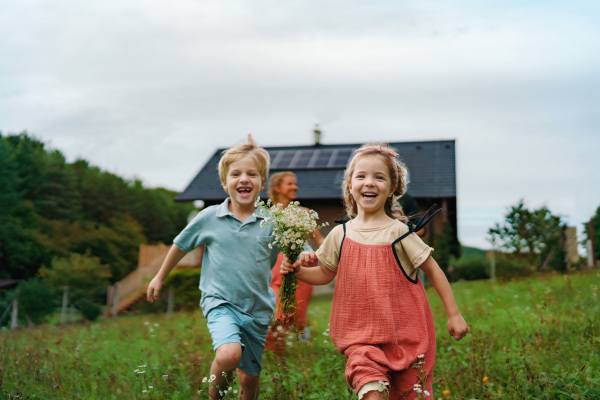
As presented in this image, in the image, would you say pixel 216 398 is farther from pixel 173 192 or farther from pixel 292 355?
pixel 173 192

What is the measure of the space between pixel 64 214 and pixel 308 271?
1091 inches

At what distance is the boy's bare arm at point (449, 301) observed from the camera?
289 centimetres

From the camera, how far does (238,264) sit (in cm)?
354

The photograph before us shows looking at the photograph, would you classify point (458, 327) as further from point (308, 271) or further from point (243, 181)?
point (243, 181)

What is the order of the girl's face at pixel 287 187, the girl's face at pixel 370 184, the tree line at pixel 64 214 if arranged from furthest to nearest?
the tree line at pixel 64 214 < the girl's face at pixel 287 187 < the girl's face at pixel 370 184

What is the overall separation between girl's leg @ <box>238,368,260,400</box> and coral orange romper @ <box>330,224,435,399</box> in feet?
2.65

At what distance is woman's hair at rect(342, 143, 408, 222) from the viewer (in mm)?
3207

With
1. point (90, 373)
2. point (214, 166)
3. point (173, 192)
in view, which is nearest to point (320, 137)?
point (214, 166)

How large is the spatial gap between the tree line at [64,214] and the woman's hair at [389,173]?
18071mm

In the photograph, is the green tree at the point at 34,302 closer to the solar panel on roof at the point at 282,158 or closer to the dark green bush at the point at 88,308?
the dark green bush at the point at 88,308

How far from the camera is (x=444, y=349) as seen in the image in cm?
507

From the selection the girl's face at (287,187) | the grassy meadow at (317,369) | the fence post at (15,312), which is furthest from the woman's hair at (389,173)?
the fence post at (15,312)

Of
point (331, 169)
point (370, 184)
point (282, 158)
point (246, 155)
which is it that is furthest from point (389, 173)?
point (282, 158)

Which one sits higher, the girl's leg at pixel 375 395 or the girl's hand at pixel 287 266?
the girl's hand at pixel 287 266
